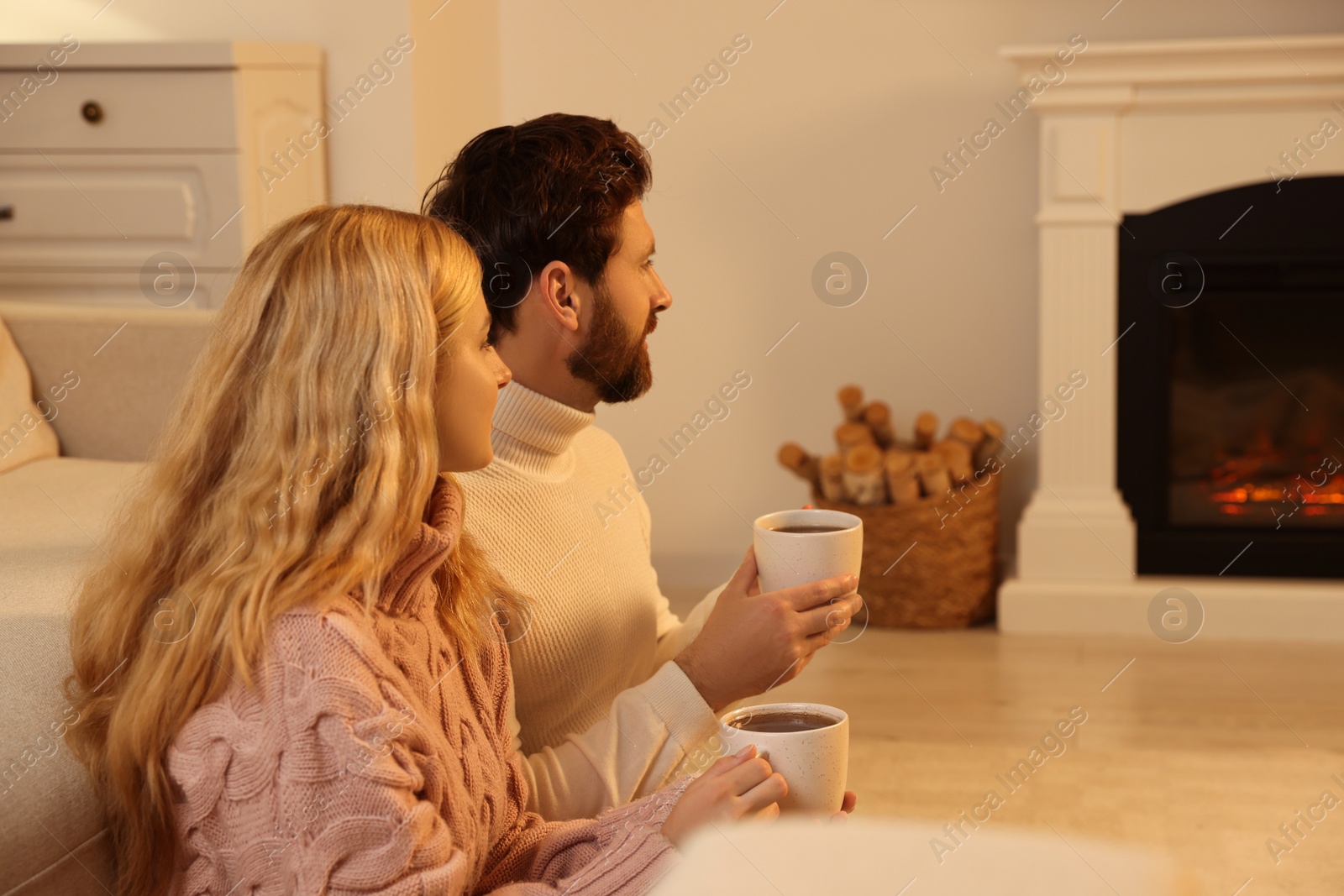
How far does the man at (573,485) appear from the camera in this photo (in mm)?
1131

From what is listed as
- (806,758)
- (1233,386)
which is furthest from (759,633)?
(1233,386)

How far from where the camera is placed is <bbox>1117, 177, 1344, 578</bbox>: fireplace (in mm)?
2965

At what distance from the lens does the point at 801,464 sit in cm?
319

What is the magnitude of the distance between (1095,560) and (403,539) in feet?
8.04

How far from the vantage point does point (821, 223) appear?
3.36 meters

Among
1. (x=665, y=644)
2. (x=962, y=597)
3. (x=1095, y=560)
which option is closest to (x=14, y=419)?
(x=665, y=644)

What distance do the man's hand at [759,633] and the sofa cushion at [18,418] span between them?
122 cm

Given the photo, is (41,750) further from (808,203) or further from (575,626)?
(808,203)

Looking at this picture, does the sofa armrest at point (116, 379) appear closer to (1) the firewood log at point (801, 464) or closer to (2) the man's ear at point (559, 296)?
(2) the man's ear at point (559, 296)

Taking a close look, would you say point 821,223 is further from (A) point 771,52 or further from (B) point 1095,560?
(B) point 1095,560

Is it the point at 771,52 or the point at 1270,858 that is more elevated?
the point at 771,52

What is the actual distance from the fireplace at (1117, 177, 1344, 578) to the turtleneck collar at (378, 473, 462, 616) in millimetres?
2420

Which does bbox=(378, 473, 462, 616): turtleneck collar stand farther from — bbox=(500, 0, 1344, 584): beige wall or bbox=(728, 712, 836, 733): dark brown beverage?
bbox=(500, 0, 1344, 584): beige wall

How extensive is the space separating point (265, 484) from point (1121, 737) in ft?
6.19
